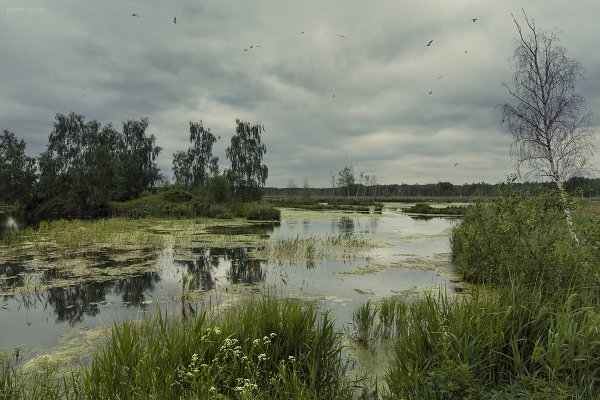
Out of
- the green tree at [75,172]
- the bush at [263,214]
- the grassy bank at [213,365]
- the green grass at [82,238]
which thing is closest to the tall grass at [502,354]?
the grassy bank at [213,365]

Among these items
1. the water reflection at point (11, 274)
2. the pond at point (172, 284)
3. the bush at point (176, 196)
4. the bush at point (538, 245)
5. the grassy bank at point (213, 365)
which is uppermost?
the bush at point (176, 196)

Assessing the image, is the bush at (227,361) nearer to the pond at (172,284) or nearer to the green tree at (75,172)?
the pond at (172,284)

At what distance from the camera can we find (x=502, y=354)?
13.3ft

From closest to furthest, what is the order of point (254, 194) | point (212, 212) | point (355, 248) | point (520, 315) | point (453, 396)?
point (453, 396), point (520, 315), point (355, 248), point (212, 212), point (254, 194)

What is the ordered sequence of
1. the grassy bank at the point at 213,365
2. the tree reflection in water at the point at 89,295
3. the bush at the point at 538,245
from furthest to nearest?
the tree reflection in water at the point at 89,295 < the bush at the point at 538,245 < the grassy bank at the point at 213,365

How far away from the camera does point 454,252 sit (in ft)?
51.2

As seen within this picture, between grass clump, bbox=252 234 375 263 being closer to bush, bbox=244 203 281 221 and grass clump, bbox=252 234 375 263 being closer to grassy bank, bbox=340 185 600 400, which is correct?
grassy bank, bbox=340 185 600 400

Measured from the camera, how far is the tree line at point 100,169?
45.8 m

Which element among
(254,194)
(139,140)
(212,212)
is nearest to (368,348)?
(212,212)

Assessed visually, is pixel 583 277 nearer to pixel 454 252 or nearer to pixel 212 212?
pixel 454 252

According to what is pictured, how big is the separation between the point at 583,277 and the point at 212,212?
119ft

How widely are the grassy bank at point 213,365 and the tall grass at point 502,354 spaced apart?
101cm

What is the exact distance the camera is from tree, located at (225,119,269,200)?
1949 inches

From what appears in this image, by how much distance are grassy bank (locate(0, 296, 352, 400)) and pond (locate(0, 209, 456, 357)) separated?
1.70 m
